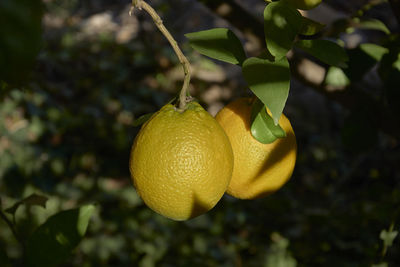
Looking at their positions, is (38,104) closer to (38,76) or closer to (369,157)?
(38,76)

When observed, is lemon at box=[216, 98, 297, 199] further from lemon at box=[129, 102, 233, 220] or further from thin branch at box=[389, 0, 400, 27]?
thin branch at box=[389, 0, 400, 27]

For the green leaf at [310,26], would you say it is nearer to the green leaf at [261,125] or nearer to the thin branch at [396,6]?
the green leaf at [261,125]

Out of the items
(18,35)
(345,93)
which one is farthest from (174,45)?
(345,93)

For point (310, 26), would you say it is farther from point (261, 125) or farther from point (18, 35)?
point (18, 35)

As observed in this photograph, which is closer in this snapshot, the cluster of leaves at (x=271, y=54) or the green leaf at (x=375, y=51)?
the cluster of leaves at (x=271, y=54)

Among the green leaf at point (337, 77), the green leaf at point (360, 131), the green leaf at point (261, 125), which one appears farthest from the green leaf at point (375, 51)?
the green leaf at point (261, 125)

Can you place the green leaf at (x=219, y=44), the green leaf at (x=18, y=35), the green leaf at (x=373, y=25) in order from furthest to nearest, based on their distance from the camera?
the green leaf at (x=373, y=25)
the green leaf at (x=219, y=44)
the green leaf at (x=18, y=35)
